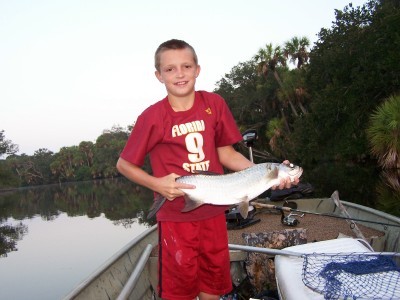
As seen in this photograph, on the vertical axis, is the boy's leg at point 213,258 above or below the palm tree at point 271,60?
below

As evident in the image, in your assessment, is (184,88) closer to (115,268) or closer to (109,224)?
(115,268)

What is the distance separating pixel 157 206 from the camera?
315 centimetres

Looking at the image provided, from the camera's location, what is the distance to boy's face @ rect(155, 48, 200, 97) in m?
3.30

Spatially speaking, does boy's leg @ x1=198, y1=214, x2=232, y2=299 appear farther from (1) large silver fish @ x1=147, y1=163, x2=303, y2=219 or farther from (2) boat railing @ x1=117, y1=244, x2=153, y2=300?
(2) boat railing @ x1=117, y1=244, x2=153, y2=300

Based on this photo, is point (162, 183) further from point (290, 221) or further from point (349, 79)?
point (349, 79)

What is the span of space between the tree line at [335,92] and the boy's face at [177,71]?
1795 cm

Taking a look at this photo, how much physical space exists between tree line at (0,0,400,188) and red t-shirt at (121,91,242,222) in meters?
17.8

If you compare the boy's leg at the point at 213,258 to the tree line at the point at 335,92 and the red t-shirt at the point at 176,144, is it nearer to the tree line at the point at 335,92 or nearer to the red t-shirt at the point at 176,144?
the red t-shirt at the point at 176,144

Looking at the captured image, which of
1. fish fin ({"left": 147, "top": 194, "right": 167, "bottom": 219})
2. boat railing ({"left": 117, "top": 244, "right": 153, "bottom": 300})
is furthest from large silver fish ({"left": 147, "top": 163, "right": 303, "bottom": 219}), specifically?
boat railing ({"left": 117, "top": 244, "right": 153, "bottom": 300})

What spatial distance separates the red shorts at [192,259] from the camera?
3252mm

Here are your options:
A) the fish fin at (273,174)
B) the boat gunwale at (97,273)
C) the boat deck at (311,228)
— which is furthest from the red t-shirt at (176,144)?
the boat deck at (311,228)

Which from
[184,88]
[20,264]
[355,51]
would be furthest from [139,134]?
[355,51]

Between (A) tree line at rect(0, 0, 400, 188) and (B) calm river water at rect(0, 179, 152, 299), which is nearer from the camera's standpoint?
(B) calm river water at rect(0, 179, 152, 299)

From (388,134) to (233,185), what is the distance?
18470mm
